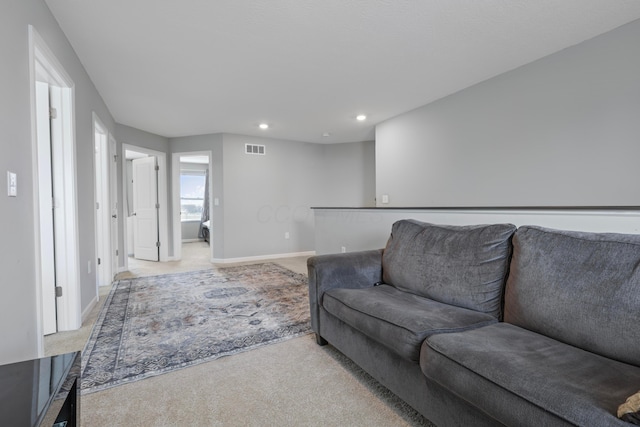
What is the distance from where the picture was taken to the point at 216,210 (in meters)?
5.58

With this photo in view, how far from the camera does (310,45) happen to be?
252 centimetres

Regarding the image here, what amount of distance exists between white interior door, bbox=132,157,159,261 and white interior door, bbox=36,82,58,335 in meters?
3.34

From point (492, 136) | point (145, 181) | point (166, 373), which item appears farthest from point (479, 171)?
point (145, 181)

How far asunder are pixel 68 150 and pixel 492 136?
4.07 meters

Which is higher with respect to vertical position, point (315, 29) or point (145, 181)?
point (315, 29)

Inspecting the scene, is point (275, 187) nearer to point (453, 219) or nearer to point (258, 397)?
point (453, 219)

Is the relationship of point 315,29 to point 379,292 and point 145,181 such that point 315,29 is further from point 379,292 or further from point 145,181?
point 145,181

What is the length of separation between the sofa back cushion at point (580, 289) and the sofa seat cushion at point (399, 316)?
0.23 m

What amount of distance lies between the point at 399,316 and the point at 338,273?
2.37ft

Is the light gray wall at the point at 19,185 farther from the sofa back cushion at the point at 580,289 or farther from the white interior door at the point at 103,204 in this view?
the sofa back cushion at the point at 580,289

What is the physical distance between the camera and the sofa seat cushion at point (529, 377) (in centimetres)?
85

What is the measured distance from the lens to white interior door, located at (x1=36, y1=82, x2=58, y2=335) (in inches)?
95.3

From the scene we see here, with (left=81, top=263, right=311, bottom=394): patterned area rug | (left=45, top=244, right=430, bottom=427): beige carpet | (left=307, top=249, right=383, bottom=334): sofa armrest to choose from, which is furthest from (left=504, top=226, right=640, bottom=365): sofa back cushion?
(left=81, top=263, right=311, bottom=394): patterned area rug

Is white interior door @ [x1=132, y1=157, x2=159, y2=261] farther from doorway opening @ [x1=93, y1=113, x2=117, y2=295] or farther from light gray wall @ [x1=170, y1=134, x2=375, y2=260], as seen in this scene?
doorway opening @ [x1=93, y1=113, x2=117, y2=295]
